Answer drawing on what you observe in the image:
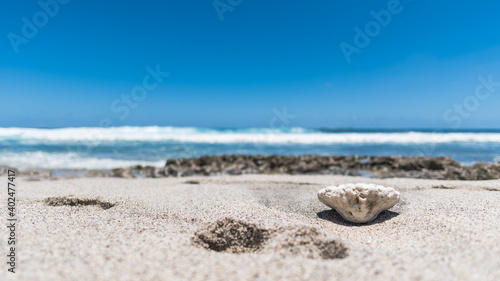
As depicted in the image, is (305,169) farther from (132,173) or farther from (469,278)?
(469,278)

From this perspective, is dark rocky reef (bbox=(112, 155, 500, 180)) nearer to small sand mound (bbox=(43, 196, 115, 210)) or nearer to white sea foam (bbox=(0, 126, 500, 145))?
small sand mound (bbox=(43, 196, 115, 210))

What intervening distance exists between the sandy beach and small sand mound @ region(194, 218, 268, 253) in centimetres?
9

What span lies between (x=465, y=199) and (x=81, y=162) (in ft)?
36.7

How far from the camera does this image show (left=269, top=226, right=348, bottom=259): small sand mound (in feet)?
7.27

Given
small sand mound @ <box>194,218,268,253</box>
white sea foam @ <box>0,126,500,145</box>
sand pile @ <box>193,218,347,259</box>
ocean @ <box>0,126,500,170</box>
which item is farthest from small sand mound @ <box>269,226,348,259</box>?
white sea foam @ <box>0,126,500,145</box>

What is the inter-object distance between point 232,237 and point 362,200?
1.45 meters

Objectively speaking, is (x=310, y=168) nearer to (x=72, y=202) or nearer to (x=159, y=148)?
(x=72, y=202)

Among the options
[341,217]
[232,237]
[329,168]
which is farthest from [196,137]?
[232,237]

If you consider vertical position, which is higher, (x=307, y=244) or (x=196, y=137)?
(x=196, y=137)

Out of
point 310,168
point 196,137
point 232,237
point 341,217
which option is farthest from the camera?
point 196,137

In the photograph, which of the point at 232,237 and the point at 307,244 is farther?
the point at 232,237

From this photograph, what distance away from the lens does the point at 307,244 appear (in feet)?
7.59

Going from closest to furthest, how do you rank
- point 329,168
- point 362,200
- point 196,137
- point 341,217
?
1. point 362,200
2. point 341,217
3. point 329,168
4. point 196,137

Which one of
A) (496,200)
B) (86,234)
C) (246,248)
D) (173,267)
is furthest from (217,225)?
(496,200)
